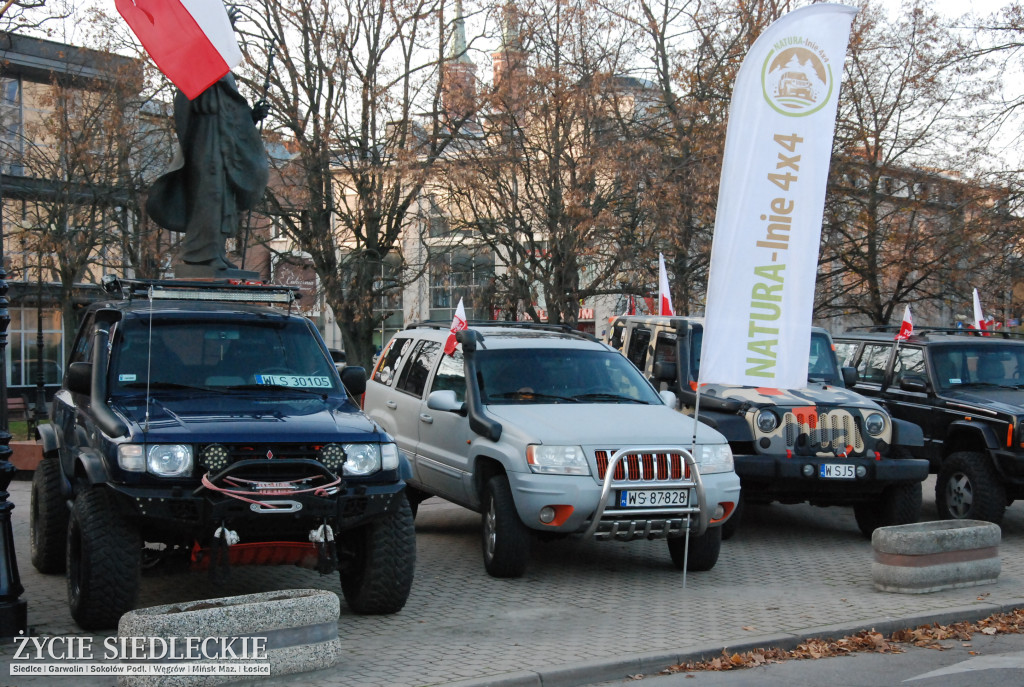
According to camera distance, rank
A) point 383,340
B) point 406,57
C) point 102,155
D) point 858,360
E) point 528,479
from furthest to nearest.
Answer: point 383,340 → point 406,57 → point 102,155 → point 858,360 → point 528,479

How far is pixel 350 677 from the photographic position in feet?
20.2

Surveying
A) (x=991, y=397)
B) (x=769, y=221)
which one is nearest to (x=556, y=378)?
(x=769, y=221)

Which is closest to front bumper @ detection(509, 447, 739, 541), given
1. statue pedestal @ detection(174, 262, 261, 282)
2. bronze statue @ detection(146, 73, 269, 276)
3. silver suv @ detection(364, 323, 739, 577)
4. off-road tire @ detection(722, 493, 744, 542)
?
silver suv @ detection(364, 323, 739, 577)

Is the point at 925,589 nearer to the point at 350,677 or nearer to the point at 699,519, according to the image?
the point at 699,519

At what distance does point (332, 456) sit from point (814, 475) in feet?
17.1

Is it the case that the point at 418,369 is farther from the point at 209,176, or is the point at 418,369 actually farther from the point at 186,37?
the point at 186,37

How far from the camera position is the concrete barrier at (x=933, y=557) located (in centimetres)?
859

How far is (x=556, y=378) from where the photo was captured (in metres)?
10.0

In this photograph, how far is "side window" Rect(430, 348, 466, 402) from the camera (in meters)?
10.0

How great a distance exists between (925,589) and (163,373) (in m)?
5.86

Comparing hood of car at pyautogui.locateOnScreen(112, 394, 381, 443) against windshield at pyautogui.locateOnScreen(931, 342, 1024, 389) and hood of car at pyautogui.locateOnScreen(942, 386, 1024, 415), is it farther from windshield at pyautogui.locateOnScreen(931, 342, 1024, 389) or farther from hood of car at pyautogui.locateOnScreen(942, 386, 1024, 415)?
windshield at pyautogui.locateOnScreen(931, 342, 1024, 389)

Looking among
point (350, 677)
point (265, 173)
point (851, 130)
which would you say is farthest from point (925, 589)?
A: point (851, 130)

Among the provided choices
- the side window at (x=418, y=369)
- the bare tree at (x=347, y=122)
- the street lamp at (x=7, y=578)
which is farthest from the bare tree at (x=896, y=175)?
the street lamp at (x=7, y=578)

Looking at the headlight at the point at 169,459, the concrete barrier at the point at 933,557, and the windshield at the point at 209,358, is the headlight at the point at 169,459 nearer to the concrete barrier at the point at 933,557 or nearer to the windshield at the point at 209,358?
the windshield at the point at 209,358
